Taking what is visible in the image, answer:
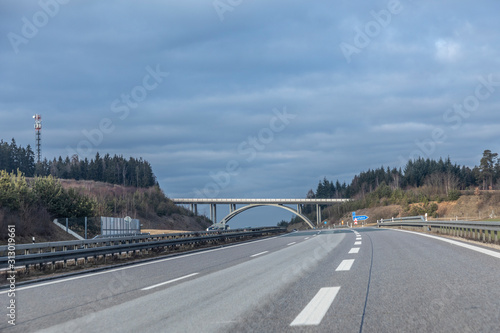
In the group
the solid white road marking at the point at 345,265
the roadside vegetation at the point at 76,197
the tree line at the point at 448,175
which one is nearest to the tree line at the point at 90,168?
the roadside vegetation at the point at 76,197

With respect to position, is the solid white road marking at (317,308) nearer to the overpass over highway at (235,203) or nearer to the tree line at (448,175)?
the overpass over highway at (235,203)

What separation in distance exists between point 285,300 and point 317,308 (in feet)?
3.05

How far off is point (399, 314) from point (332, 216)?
15115 centimetres

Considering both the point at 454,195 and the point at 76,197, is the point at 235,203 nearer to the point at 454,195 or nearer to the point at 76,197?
the point at 454,195

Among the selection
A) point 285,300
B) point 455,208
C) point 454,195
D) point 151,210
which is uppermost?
point 454,195

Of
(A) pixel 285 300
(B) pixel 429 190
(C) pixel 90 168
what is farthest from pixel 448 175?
(A) pixel 285 300

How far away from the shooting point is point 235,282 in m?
10.2

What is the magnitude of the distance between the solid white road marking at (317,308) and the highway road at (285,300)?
0.01 m

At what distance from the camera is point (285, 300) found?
7.57m

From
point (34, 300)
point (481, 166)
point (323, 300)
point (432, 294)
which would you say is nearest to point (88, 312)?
point (34, 300)

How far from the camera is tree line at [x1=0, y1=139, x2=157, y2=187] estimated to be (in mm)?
166875

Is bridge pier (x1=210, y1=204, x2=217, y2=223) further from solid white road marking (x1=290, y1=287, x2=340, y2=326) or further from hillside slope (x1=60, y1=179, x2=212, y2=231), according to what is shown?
solid white road marking (x1=290, y1=287, x2=340, y2=326)

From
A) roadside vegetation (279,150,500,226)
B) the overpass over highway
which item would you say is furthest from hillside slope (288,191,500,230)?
the overpass over highway

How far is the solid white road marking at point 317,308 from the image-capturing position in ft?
19.6
